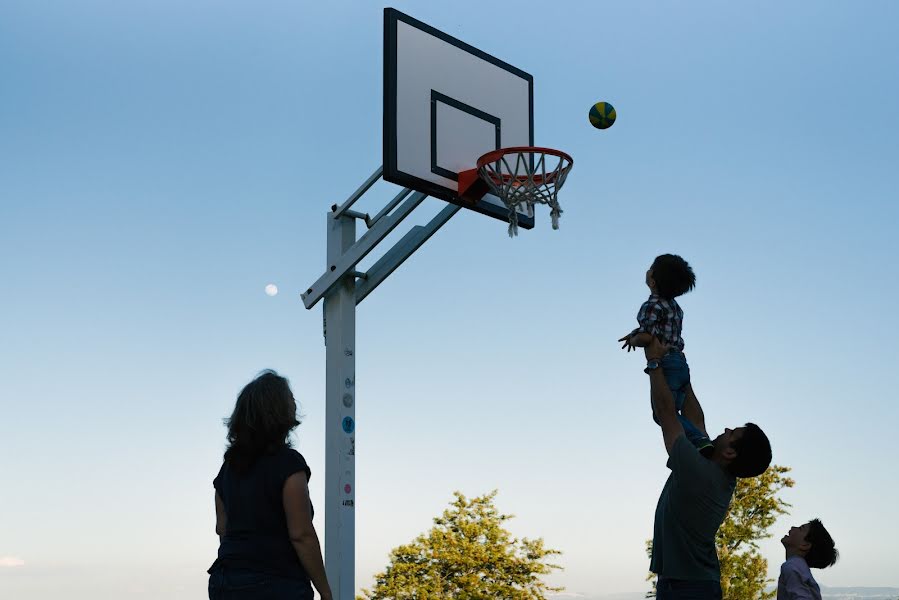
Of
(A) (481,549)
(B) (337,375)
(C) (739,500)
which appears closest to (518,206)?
(B) (337,375)

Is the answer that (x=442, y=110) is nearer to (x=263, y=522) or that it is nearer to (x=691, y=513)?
(x=691, y=513)

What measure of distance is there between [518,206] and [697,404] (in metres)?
4.34

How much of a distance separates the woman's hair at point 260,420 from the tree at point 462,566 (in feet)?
72.4

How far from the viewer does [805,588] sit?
754 centimetres

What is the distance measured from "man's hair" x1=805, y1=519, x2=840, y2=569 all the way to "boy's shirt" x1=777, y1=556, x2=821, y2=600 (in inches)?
4.0

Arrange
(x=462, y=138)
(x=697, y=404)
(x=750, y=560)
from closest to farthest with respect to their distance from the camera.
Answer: (x=697, y=404) → (x=462, y=138) → (x=750, y=560)

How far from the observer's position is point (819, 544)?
7660 mm

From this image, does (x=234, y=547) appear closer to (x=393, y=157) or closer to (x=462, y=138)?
(x=393, y=157)

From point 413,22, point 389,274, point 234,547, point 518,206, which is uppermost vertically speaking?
point 413,22

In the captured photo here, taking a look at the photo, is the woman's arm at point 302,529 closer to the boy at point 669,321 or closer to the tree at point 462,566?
the boy at point 669,321

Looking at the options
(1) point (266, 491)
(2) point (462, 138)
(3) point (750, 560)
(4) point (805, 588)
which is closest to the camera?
(1) point (266, 491)

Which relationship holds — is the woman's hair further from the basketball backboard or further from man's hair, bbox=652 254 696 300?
the basketball backboard

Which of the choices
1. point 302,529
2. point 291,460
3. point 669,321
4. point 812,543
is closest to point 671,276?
point 669,321

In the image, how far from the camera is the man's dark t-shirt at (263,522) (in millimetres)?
4234
